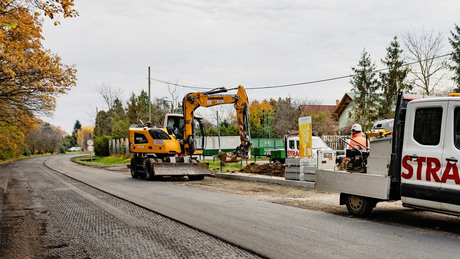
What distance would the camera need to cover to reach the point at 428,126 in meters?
6.90

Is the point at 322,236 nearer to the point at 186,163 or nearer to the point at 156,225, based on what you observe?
the point at 156,225

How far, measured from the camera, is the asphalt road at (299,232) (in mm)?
5656

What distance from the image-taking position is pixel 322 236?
6594mm

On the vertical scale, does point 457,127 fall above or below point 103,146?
above

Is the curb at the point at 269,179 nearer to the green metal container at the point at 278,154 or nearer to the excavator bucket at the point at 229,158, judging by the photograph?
the excavator bucket at the point at 229,158

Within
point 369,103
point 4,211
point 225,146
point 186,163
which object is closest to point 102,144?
point 225,146

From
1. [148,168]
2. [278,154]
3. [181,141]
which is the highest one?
[181,141]

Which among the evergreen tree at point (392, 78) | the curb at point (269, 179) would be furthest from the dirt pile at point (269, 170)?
the evergreen tree at point (392, 78)

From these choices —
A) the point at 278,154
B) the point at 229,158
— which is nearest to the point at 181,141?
the point at 229,158

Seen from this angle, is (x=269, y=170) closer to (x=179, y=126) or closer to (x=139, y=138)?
(x=179, y=126)

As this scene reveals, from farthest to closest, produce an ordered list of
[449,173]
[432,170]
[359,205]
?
[359,205] → [432,170] → [449,173]

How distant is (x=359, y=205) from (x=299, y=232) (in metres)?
2.06

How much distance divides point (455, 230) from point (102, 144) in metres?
50.5

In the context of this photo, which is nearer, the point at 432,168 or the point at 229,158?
the point at 432,168
